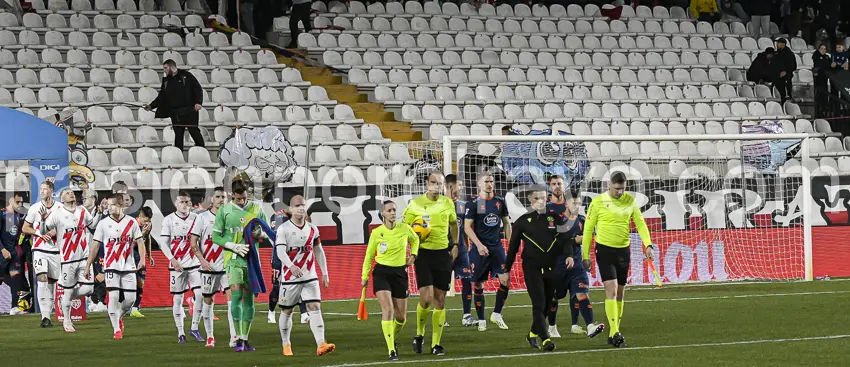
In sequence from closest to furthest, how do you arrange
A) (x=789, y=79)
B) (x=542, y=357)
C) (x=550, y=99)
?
1. (x=542, y=357)
2. (x=550, y=99)
3. (x=789, y=79)

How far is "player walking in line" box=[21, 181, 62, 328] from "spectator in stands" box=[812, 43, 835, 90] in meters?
18.3

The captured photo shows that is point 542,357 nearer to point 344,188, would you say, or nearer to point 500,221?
point 500,221

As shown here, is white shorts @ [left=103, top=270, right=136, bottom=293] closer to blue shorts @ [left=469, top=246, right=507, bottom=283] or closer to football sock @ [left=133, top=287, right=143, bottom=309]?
football sock @ [left=133, top=287, right=143, bottom=309]

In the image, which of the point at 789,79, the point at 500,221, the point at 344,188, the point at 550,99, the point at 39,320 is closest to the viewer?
→ the point at 500,221

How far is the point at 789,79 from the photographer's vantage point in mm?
29109

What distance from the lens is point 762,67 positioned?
96.2 ft

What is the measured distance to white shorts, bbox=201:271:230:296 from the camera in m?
14.5

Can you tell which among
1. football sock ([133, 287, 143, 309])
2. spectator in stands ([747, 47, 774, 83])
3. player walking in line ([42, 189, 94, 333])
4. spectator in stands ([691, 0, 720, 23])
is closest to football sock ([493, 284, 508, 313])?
player walking in line ([42, 189, 94, 333])

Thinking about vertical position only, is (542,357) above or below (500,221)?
below

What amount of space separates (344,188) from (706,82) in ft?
38.4

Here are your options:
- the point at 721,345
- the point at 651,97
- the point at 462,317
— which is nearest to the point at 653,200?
the point at 651,97

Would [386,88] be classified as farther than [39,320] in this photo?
Yes

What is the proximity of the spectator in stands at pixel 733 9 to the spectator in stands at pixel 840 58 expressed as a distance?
12.8 feet

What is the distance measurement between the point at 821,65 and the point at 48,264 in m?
18.8
